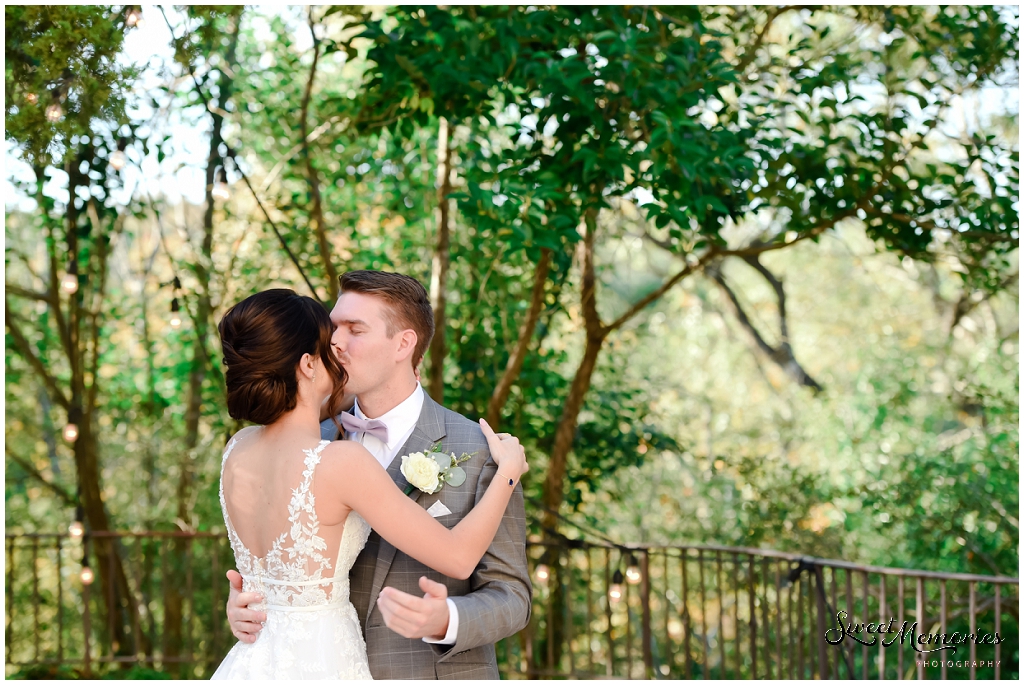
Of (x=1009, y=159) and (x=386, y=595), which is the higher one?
(x=1009, y=159)

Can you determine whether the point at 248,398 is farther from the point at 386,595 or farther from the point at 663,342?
the point at 663,342

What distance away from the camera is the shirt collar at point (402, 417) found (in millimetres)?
2057

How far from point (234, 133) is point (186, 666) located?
13.5 feet

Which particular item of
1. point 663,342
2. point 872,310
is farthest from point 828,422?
point 872,310

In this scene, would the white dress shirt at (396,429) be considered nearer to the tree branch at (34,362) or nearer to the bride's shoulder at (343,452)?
the bride's shoulder at (343,452)

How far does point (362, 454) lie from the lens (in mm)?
1770

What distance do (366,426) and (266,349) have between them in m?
0.38

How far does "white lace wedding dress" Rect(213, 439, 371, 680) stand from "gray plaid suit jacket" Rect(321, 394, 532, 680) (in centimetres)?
7

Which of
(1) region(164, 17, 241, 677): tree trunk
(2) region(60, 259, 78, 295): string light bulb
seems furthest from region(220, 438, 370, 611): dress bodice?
(1) region(164, 17, 241, 677): tree trunk

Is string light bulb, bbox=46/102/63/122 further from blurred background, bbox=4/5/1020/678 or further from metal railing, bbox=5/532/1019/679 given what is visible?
metal railing, bbox=5/532/1019/679

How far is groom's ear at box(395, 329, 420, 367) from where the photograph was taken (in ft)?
6.75

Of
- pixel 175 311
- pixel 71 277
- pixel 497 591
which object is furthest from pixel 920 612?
pixel 71 277

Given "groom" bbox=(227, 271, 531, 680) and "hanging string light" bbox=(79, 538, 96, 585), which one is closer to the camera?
"groom" bbox=(227, 271, 531, 680)

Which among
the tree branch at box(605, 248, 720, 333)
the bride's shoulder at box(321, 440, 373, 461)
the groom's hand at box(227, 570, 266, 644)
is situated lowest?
the groom's hand at box(227, 570, 266, 644)
